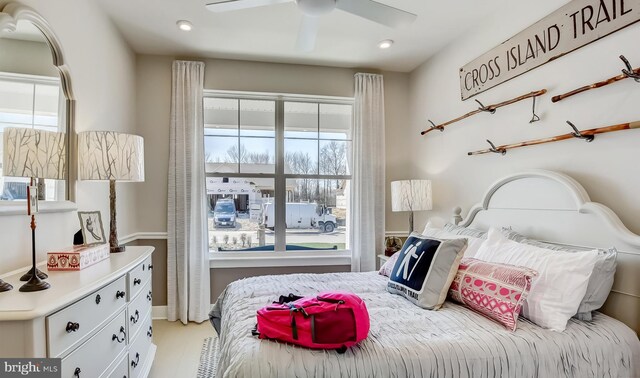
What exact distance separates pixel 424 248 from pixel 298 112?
2.32 meters

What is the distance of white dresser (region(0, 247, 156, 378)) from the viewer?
1.07 meters

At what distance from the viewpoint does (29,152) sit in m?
1.44

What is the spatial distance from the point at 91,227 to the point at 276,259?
184cm

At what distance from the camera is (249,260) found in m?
3.54

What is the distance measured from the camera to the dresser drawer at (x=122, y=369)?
1.65m

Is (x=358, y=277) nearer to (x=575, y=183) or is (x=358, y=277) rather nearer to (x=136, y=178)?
(x=575, y=183)

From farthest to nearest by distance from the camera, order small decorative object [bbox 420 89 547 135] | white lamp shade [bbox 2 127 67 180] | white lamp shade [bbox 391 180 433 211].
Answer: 1. white lamp shade [bbox 391 180 433 211]
2. small decorative object [bbox 420 89 547 135]
3. white lamp shade [bbox 2 127 67 180]

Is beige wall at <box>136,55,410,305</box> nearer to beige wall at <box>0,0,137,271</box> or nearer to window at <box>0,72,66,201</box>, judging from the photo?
beige wall at <box>0,0,137,271</box>

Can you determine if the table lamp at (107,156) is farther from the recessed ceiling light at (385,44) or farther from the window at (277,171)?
the recessed ceiling light at (385,44)

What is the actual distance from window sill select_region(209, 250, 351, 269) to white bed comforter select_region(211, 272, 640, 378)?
1884mm

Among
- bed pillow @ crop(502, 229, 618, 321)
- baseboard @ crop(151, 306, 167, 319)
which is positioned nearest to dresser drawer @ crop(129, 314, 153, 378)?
baseboard @ crop(151, 306, 167, 319)

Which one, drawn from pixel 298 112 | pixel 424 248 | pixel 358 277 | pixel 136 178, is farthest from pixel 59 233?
pixel 298 112

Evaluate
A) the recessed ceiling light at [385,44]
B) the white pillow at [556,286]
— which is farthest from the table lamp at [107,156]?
the white pillow at [556,286]

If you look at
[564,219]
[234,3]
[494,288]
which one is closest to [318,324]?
[494,288]
